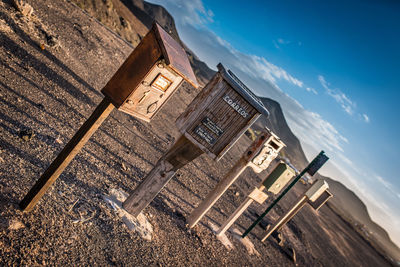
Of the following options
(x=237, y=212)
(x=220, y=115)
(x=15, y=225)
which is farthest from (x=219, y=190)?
(x=15, y=225)

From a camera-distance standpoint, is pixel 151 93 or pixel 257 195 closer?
pixel 151 93

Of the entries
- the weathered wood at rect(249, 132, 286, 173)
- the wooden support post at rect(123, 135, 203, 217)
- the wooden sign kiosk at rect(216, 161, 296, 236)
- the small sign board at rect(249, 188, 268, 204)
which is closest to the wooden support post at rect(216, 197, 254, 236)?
the wooden sign kiosk at rect(216, 161, 296, 236)

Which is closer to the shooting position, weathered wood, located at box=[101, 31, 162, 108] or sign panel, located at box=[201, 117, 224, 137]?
weathered wood, located at box=[101, 31, 162, 108]

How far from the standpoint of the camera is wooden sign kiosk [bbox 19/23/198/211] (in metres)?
3.09

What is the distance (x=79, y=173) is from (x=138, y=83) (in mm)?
3349

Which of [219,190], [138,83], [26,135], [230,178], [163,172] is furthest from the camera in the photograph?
[219,190]

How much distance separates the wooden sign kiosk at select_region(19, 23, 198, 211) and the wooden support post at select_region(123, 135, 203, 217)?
1.11 m

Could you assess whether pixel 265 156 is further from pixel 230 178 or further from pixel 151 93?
pixel 151 93

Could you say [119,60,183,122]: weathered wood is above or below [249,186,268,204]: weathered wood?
above

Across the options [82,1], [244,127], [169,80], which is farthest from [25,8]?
[82,1]

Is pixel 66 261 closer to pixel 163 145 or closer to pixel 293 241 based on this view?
pixel 163 145

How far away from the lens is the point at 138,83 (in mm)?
3129

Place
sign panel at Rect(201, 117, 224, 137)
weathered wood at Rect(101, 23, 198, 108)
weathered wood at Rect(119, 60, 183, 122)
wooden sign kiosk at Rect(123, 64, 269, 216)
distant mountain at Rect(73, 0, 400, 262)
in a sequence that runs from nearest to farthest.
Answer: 1. weathered wood at Rect(101, 23, 198, 108)
2. weathered wood at Rect(119, 60, 183, 122)
3. wooden sign kiosk at Rect(123, 64, 269, 216)
4. sign panel at Rect(201, 117, 224, 137)
5. distant mountain at Rect(73, 0, 400, 262)

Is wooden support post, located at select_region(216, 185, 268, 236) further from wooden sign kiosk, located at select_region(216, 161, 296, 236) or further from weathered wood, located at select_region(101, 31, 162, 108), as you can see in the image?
weathered wood, located at select_region(101, 31, 162, 108)
